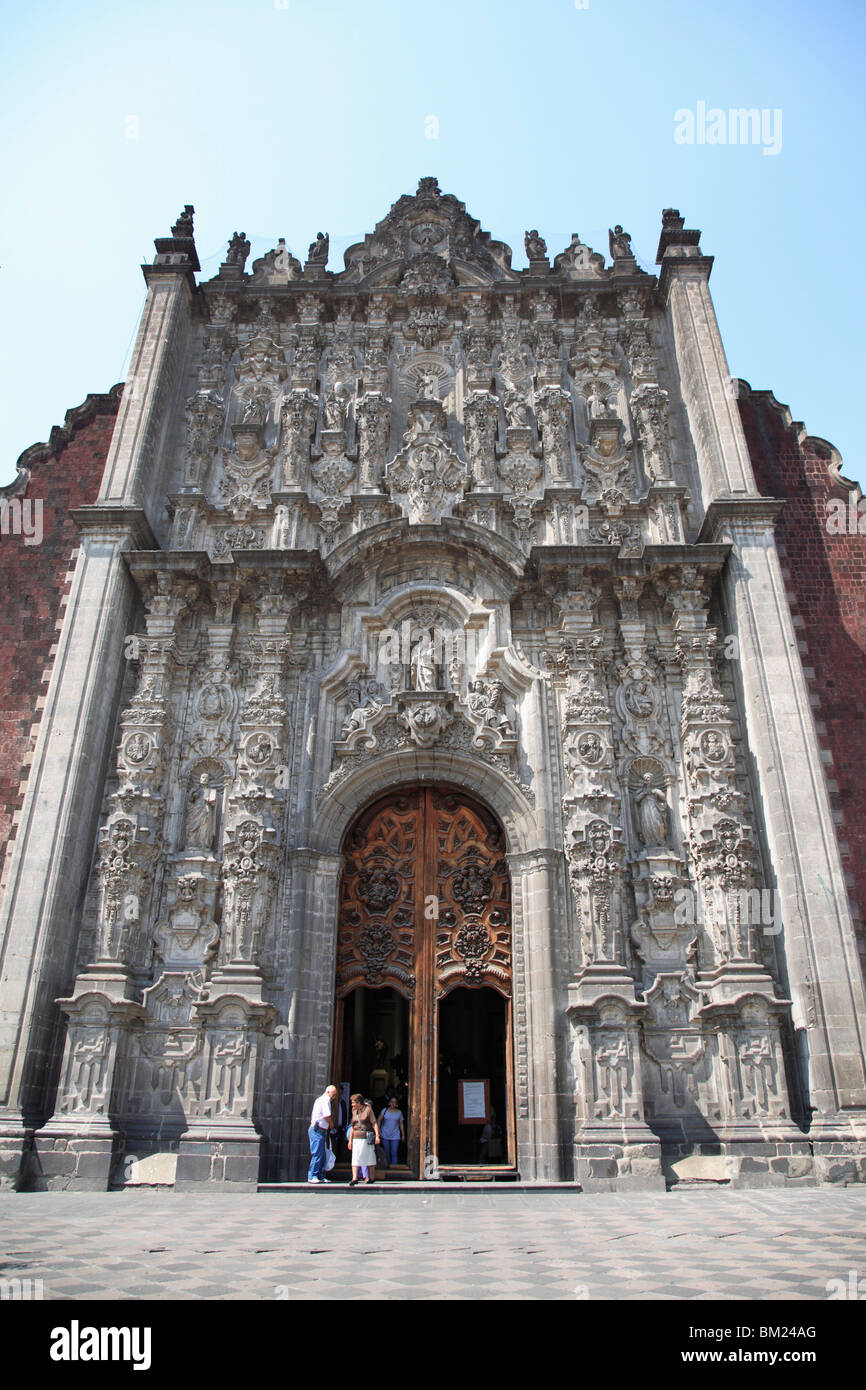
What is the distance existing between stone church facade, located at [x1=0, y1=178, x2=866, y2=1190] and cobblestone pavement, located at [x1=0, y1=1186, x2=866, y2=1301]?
1888 millimetres

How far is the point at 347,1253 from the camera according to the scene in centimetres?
604

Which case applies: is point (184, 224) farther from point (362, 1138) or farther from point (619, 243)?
point (362, 1138)

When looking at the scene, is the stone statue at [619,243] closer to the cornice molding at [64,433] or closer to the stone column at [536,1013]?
the cornice molding at [64,433]

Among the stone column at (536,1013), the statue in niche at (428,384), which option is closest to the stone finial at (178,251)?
the statue in niche at (428,384)

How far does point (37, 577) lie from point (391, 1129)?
10.5 metres

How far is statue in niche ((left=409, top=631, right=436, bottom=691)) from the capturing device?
47.9 feet

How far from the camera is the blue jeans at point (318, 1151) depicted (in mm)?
11250

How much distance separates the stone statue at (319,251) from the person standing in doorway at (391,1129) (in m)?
15.7

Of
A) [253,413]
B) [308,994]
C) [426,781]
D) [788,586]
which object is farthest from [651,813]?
[253,413]

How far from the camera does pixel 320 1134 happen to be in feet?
37.2

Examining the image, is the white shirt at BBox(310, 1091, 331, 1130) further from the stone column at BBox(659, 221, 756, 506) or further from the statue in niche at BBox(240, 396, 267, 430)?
the statue in niche at BBox(240, 396, 267, 430)

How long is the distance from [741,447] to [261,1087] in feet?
40.4

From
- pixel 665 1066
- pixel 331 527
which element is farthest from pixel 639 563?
pixel 665 1066

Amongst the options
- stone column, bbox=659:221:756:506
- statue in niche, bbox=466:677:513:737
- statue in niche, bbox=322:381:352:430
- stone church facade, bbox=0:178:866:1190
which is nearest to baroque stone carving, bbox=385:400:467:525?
stone church facade, bbox=0:178:866:1190
